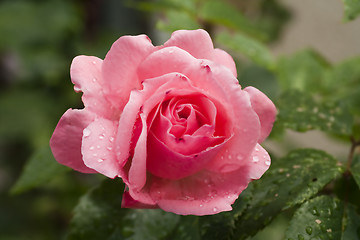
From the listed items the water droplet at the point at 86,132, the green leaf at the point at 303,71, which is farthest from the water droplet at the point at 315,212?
the green leaf at the point at 303,71

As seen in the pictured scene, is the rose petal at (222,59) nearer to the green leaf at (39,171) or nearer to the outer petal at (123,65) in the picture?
the outer petal at (123,65)

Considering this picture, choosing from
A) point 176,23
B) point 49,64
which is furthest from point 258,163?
point 49,64

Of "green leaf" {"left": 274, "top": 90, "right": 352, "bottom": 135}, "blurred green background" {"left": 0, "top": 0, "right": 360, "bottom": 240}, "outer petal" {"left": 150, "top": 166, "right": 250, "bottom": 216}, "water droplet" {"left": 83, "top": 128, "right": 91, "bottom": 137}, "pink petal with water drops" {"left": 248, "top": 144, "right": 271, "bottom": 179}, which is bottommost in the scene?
"blurred green background" {"left": 0, "top": 0, "right": 360, "bottom": 240}

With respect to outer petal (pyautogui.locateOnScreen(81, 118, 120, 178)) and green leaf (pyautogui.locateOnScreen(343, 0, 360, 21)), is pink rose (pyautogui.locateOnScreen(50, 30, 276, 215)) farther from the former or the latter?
green leaf (pyautogui.locateOnScreen(343, 0, 360, 21))

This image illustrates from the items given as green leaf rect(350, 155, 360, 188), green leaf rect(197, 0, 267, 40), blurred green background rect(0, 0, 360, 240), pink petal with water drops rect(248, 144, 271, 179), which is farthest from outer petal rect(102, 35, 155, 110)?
blurred green background rect(0, 0, 360, 240)

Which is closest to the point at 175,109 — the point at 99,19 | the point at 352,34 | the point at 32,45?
the point at 352,34
